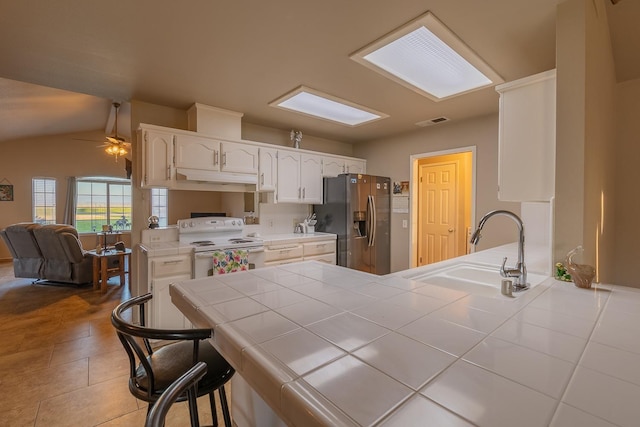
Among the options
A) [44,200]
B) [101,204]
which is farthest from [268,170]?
[44,200]

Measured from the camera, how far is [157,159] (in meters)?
2.86

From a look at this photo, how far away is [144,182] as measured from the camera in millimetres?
2824

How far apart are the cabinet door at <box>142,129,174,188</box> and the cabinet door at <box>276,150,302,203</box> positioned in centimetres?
130

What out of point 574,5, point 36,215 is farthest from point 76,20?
point 36,215

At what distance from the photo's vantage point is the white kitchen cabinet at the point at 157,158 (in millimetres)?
2797

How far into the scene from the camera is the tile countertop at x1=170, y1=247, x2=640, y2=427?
1.65ft

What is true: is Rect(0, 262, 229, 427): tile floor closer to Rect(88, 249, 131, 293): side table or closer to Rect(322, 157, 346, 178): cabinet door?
Rect(88, 249, 131, 293): side table

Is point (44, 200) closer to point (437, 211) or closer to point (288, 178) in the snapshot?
point (288, 178)

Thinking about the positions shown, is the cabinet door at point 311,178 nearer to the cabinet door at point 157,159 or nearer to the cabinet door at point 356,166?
the cabinet door at point 356,166

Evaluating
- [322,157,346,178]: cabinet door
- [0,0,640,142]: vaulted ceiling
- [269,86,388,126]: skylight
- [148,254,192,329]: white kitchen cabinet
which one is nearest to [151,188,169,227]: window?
[0,0,640,142]: vaulted ceiling

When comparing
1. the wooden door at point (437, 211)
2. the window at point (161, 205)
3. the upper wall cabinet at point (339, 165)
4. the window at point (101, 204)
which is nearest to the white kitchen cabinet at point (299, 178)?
the upper wall cabinet at point (339, 165)

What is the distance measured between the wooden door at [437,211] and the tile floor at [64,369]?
12.1 feet

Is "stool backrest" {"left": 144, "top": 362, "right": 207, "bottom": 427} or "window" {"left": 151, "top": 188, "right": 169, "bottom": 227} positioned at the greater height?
"window" {"left": 151, "top": 188, "right": 169, "bottom": 227}

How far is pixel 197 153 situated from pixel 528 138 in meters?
2.92
